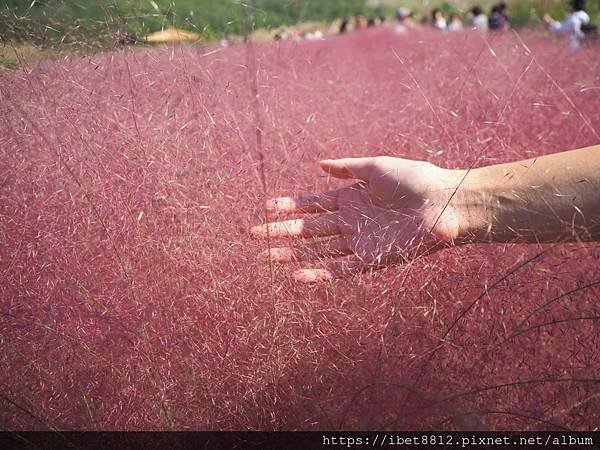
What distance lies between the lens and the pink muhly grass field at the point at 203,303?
2.78 feet

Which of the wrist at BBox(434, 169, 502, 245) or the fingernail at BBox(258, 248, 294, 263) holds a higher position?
the fingernail at BBox(258, 248, 294, 263)

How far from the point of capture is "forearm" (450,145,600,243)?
995mm

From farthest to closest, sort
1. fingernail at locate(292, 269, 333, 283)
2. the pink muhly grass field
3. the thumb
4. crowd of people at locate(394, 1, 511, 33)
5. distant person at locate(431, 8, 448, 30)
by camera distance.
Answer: distant person at locate(431, 8, 448, 30) → crowd of people at locate(394, 1, 511, 33) → the thumb → fingernail at locate(292, 269, 333, 283) → the pink muhly grass field

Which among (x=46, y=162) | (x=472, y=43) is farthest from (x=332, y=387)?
(x=472, y=43)

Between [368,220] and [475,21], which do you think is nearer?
[368,220]

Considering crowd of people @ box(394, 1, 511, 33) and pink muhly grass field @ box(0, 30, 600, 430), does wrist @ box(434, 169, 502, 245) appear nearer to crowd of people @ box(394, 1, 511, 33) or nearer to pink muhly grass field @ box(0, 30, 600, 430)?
pink muhly grass field @ box(0, 30, 600, 430)

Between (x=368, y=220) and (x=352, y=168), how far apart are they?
13 centimetres

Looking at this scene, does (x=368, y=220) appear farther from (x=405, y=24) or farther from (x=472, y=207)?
(x=405, y=24)

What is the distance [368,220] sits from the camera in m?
1.15

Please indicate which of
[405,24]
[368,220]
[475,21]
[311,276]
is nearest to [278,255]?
[311,276]

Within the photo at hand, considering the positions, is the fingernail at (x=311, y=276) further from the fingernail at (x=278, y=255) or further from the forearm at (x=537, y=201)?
the forearm at (x=537, y=201)

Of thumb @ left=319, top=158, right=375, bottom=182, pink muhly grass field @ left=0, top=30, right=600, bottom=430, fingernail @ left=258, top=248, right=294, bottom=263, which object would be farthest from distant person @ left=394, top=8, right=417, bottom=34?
fingernail @ left=258, top=248, right=294, bottom=263

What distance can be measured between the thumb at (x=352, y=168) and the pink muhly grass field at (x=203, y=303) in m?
0.11

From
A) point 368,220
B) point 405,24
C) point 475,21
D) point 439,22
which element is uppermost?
point 368,220
